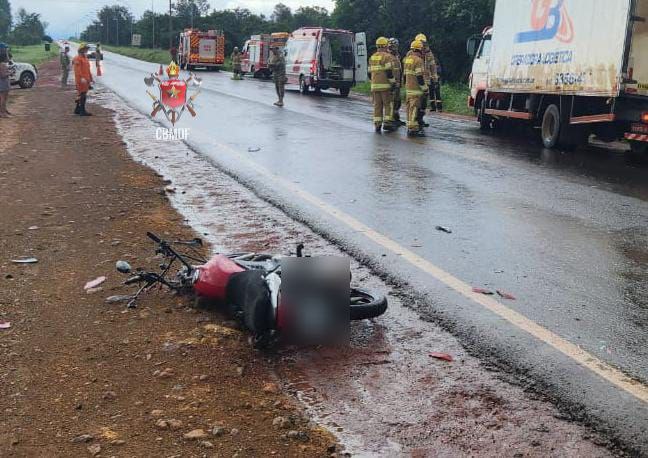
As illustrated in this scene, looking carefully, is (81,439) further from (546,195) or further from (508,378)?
(546,195)

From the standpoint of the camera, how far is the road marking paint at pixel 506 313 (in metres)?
3.49

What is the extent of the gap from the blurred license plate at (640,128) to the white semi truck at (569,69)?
0.02m

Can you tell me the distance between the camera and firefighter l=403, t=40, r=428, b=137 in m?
14.7

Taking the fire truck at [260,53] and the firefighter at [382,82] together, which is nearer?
the firefighter at [382,82]

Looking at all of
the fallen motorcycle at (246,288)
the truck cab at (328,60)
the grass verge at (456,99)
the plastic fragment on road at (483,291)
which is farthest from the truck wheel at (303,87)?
the plastic fragment on road at (483,291)

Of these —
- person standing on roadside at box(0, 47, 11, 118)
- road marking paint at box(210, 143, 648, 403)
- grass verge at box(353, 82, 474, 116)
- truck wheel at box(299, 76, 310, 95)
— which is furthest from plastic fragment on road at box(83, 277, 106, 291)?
truck wheel at box(299, 76, 310, 95)

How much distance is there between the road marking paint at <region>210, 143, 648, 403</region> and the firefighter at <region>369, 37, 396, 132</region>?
820cm

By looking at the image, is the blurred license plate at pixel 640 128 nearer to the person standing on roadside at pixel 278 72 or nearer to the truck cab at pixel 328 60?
the person standing on roadside at pixel 278 72

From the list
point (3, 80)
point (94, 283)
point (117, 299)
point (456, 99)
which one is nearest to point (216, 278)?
point (117, 299)

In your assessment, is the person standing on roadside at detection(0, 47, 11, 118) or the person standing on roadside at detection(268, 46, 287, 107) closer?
the person standing on roadside at detection(0, 47, 11, 118)

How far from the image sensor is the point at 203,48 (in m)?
52.6

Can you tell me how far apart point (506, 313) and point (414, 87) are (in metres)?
11.0

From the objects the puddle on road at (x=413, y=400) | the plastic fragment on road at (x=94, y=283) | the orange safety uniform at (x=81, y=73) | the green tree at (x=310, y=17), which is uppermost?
the green tree at (x=310, y=17)

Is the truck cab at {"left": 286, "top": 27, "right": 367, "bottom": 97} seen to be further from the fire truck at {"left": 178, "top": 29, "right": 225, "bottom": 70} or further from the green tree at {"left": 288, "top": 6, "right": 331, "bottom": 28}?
the green tree at {"left": 288, "top": 6, "right": 331, "bottom": 28}
